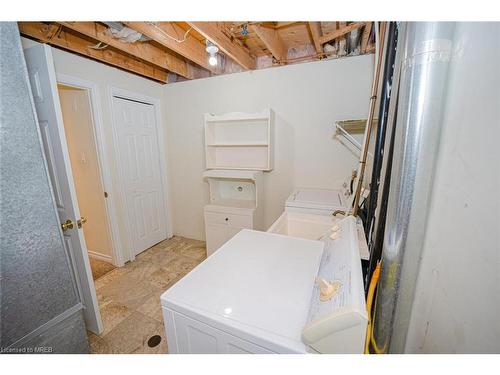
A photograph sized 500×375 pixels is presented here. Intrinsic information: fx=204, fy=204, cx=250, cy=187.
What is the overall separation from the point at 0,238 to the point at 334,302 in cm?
131

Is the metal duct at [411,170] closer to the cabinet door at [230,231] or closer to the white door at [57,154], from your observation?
the white door at [57,154]

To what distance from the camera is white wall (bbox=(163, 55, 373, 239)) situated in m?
2.08

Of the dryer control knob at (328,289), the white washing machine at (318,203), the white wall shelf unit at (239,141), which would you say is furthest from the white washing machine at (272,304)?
the white wall shelf unit at (239,141)

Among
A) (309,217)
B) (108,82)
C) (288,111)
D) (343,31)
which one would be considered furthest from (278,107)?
(108,82)

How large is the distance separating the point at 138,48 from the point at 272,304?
2.55 m

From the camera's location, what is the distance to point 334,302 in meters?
0.57

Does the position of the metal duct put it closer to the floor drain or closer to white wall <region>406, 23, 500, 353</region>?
white wall <region>406, 23, 500, 353</region>

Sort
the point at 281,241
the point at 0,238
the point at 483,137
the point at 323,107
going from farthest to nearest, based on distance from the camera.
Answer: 1. the point at 323,107
2. the point at 281,241
3. the point at 0,238
4. the point at 483,137

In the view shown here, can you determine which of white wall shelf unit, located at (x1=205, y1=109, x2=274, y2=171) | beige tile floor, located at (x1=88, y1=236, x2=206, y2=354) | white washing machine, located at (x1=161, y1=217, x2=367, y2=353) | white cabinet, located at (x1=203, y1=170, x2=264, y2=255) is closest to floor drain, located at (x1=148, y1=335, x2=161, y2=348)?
beige tile floor, located at (x1=88, y1=236, x2=206, y2=354)

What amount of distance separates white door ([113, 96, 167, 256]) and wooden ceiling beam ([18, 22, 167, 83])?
1.23 ft

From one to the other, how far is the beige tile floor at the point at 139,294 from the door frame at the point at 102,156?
261 millimetres
